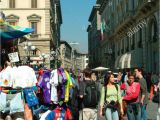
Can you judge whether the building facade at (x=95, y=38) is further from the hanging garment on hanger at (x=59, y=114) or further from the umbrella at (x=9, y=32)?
the hanging garment on hanger at (x=59, y=114)

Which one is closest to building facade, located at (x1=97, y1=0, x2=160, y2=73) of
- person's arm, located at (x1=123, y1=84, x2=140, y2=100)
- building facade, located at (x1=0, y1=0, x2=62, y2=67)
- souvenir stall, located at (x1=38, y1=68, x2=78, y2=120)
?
building facade, located at (x1=0, y1=0, x2=62, y2=67)

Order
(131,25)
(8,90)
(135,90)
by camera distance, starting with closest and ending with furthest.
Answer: (8,90) → (135,90) → (131,25)

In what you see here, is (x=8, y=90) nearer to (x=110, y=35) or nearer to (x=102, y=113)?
(x=102, y=113)

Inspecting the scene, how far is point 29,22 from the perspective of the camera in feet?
221

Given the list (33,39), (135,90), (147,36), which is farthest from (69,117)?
(33,39)

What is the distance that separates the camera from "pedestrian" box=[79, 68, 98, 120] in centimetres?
1130

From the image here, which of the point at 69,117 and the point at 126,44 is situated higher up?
the point at 126,44

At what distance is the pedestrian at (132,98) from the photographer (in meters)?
13.0

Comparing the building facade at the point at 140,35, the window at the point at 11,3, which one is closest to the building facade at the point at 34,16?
the window at the point at 11,3

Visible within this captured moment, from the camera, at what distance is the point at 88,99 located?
11.3 metres

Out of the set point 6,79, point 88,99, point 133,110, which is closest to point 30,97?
point 6,79

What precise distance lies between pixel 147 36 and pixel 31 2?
29.3 m

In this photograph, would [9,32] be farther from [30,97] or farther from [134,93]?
[134,93]

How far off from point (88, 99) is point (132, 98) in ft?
7.03
